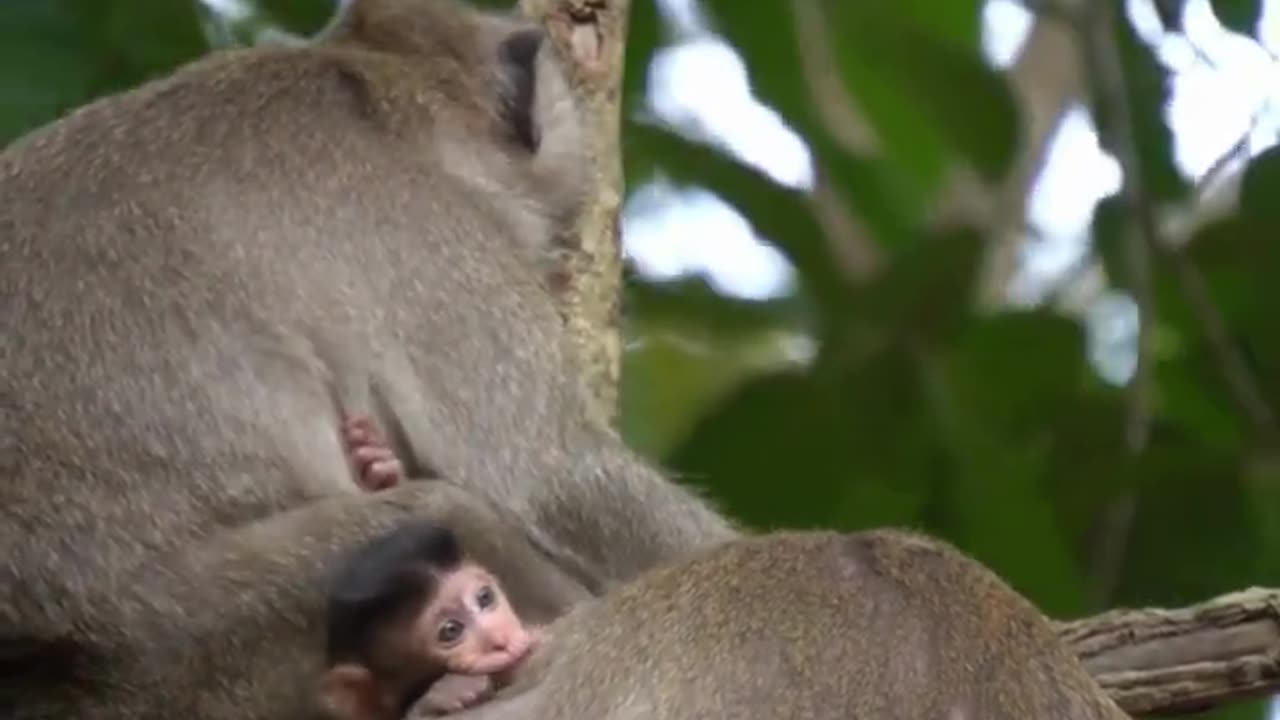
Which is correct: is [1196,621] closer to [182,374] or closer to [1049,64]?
[182,374]

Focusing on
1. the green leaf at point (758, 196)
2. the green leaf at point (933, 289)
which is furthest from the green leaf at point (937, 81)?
the green leaf at point (758, 196)

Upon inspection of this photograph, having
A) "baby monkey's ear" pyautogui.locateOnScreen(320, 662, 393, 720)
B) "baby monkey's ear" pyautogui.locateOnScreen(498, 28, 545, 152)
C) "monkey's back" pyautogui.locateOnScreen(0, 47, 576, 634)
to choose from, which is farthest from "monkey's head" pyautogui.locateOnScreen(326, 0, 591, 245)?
"baby monkey's ear" pyautogui.locateOnScreen(320, 662, 393, 720)

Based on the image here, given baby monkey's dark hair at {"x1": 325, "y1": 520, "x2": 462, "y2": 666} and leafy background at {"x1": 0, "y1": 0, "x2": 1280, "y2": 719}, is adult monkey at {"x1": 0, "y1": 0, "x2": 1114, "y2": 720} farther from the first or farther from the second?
leafy background at {"x1": 0, "y1": 0, "x2": 1280, "y2": 719}

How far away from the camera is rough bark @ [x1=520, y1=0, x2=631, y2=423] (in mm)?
4059

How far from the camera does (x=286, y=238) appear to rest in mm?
3709

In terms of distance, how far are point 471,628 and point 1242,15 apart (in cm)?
161

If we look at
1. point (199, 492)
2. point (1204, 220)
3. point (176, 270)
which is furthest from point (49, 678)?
point (1204, 220)

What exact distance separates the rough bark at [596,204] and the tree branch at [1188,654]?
86 centimetres

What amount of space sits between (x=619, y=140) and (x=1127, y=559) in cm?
103

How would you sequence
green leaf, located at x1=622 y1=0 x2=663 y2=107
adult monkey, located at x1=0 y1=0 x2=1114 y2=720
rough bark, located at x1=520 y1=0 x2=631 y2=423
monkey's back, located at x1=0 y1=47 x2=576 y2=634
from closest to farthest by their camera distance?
1. adult monkey, located at x1=0 y1=0 x2=1114 y2=720
2. monkey's back, located at x1=0 y1=47 x2=576 y2=634
3. rough bark, located at x1=520 y1=0 x2=631 y2=423
4. green leaf, located at x1=622 y1=0 x2=663 y2=107

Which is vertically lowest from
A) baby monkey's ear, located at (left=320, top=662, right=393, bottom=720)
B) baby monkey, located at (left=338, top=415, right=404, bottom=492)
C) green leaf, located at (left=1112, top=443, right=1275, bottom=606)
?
green leaf, located at (left=1112, top=443, right=1275, bottom=606)

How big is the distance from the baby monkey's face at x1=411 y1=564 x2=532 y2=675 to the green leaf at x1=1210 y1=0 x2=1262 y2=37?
1.52m

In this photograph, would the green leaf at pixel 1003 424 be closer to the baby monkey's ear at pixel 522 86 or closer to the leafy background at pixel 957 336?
the leafy background at pixel 957 336

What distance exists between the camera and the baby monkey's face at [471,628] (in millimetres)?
3059
